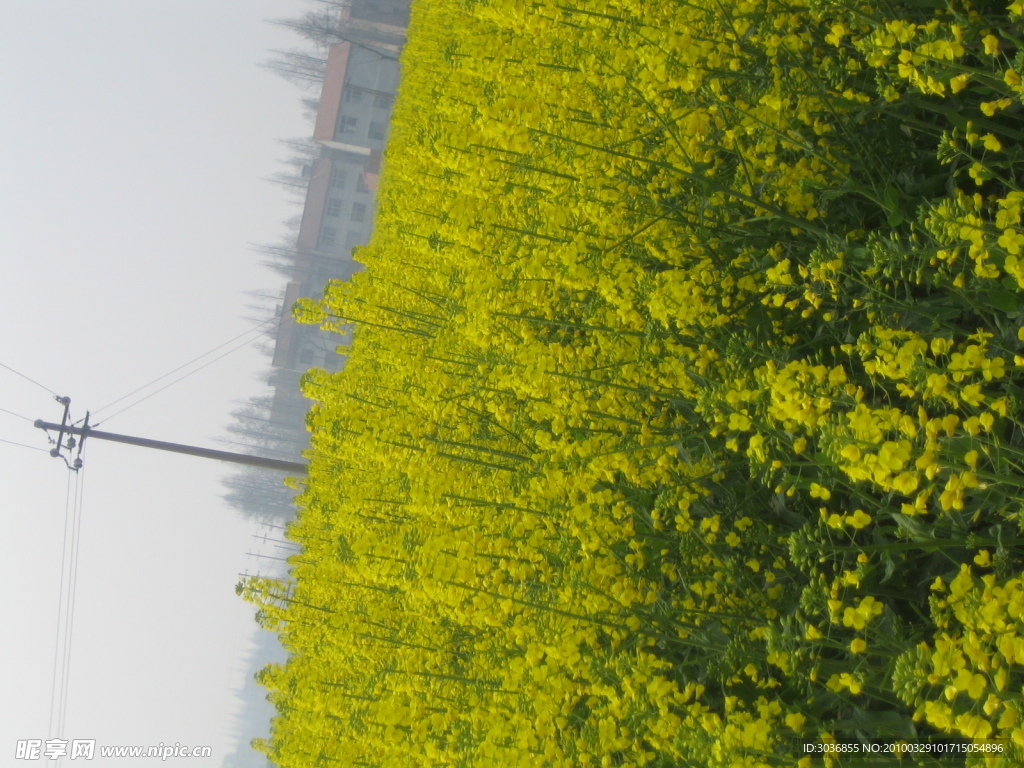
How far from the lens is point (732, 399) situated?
2754mm

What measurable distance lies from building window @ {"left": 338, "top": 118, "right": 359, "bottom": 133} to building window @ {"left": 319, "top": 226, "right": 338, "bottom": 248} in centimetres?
321

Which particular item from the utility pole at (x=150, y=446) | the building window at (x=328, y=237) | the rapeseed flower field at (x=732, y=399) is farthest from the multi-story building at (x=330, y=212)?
the rapeseed flower field at (x=732, y=399)

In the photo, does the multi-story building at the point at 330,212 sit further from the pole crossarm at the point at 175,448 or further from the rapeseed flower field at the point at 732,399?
the rapeseed flower field at the point at 732,399

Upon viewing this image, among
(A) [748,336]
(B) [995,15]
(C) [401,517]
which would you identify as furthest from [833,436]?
(C) [401,517]

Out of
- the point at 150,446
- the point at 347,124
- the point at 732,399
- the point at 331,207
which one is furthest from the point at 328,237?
the point at 732,399

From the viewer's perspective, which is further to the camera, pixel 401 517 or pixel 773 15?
pixel 401 517

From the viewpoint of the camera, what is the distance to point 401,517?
707 centimetres

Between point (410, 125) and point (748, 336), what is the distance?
381 inches

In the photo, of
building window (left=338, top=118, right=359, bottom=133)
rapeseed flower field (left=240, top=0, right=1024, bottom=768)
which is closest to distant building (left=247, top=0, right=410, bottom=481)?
building window (left=338, top=118, right=359, bottom=133)

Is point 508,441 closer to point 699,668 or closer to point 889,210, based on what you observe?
point 699,668

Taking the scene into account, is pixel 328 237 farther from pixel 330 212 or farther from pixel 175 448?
pixel 175 448

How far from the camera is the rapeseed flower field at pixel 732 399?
7.93 feet

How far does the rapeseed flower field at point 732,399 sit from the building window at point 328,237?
2353 centimetres

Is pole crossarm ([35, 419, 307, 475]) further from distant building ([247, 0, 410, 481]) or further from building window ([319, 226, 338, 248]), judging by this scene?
building window ([319, 226, 338, 248])
